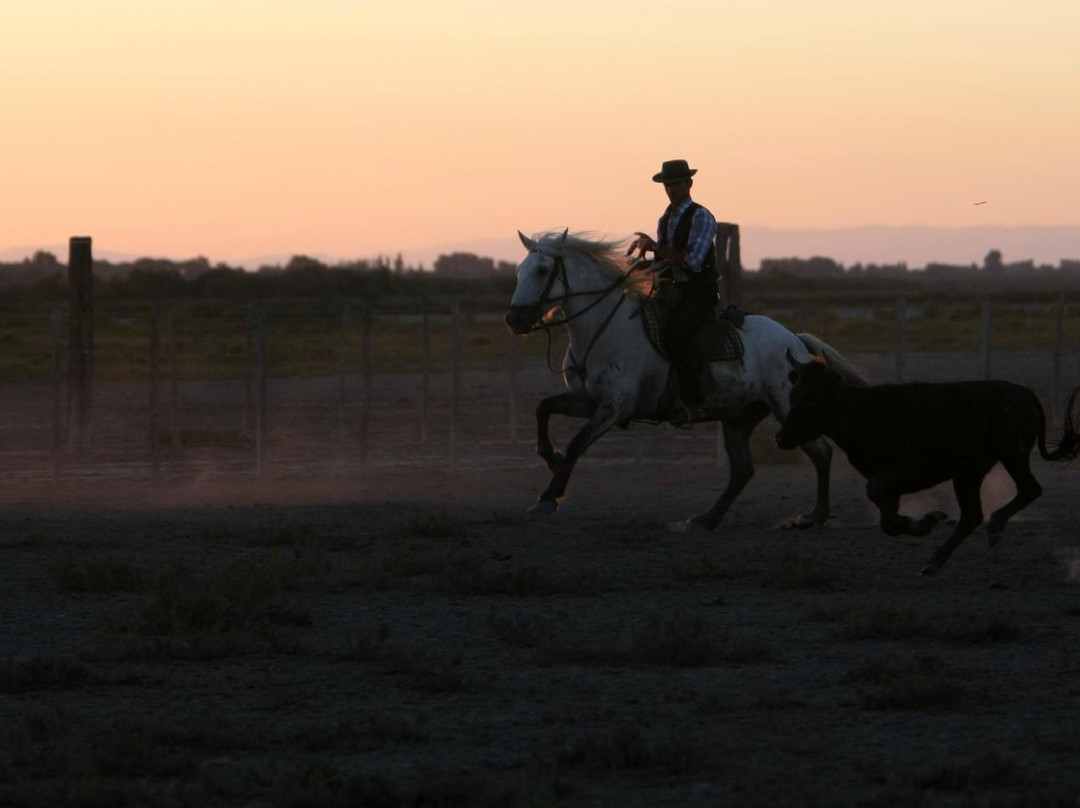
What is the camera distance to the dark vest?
1308 centimetres

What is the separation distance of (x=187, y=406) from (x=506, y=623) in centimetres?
2148

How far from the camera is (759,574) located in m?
10.9

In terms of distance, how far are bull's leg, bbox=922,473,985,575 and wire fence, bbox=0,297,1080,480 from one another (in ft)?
30.3

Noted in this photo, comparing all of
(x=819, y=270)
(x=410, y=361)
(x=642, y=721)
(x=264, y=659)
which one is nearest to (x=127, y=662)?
(x=264, y=659)

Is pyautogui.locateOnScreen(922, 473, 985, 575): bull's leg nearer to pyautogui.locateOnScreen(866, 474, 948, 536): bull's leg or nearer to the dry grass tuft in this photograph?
pyautogui.locateOnScreen(866, 474, 948, 536): bull's leg

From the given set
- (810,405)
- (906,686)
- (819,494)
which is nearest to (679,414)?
(819,494)

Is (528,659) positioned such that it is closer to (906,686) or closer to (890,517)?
(906,686)

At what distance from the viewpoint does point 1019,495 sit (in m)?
11.1

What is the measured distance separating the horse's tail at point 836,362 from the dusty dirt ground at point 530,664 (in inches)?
41.4

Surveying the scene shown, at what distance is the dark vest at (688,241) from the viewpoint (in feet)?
42.9

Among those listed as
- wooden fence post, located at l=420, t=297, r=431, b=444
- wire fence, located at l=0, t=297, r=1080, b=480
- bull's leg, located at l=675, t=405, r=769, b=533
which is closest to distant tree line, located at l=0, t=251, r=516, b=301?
wire fence, located at l=0, t=297, r=1080, b=480

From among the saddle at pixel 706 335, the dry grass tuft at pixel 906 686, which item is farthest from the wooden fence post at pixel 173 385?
the dry grass tuft at pixel 906 686

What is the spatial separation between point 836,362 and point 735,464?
1.00 metres

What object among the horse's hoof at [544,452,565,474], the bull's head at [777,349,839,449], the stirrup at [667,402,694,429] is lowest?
the horse's hoof at [544,452,565,474]
